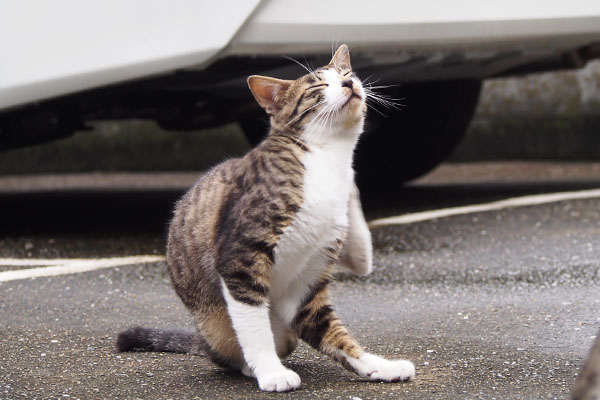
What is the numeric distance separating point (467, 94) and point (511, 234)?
994mm

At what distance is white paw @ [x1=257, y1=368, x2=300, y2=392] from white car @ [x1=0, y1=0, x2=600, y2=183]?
1.24 m

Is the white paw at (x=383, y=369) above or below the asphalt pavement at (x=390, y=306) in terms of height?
above

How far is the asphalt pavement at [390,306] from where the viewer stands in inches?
82.6

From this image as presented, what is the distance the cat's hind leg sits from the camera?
82.7 inches

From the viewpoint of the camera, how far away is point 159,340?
7.88 ft

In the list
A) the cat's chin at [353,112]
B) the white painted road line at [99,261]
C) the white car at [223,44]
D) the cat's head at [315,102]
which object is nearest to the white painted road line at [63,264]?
the white painted road line at [99,261]

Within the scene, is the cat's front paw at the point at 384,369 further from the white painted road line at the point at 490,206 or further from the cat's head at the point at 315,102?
the white painted road line at the point at 490,206

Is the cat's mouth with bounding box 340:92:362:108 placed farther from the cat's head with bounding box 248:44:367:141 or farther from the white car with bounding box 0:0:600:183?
the white car with bounding box 0:0:600:183

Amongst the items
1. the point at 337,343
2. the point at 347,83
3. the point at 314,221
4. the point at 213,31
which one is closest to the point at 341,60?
the point at 347,83

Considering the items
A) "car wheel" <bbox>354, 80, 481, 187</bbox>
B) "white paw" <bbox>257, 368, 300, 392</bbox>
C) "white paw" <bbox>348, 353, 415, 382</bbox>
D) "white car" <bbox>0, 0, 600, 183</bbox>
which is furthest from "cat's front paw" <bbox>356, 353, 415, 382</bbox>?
"car wheel" <bbox>354, 80, 481, 187</bbox>

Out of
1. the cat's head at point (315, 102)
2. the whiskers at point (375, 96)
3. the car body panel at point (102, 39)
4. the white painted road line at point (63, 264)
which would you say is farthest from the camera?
the white painted road line at point (63, 264)

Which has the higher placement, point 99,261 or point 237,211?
point 237,211

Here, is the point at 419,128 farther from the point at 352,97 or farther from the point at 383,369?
the point at 383,369

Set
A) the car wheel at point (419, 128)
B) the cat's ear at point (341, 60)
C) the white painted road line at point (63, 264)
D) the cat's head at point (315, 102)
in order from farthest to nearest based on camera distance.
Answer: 1. the car wheel at point (419, 128)
2. the white painted road line at point (63, 264)
3. the cat's ear at point (341, 60)
4. the cat's head at point (315, 102)
